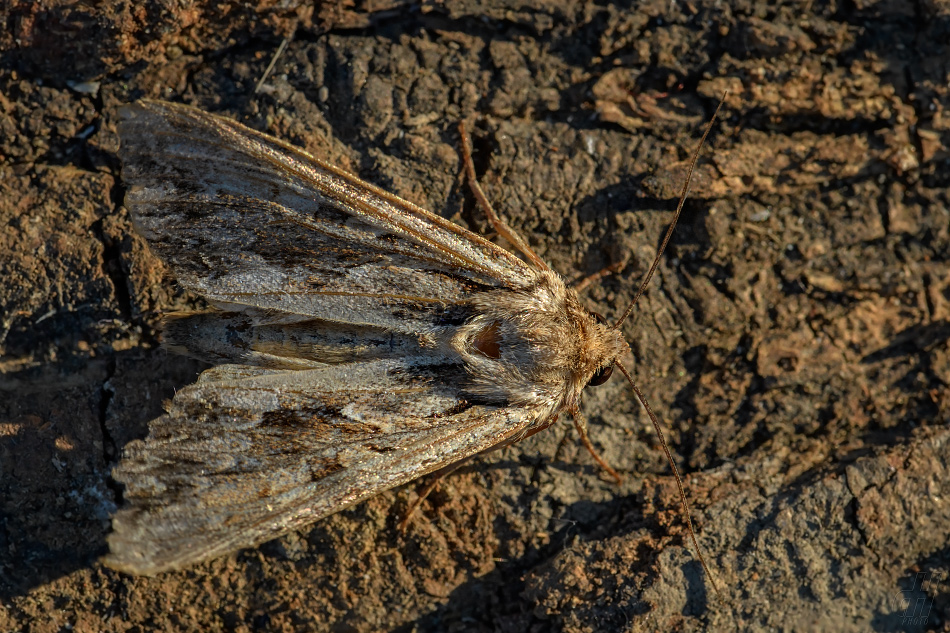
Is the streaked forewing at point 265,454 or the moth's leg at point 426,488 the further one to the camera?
the moth's leg at point 426,488

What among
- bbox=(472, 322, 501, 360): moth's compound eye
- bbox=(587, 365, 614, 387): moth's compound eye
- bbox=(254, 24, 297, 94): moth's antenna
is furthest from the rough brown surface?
bbox=(472, 322, 501, 360): moth's compound eye

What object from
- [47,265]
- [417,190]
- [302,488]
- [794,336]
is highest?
[417,190]

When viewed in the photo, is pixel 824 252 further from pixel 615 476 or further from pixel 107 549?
pixel 107 549

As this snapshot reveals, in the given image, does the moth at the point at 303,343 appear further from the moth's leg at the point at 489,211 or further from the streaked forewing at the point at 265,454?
the moth's leg at the point at 489,211

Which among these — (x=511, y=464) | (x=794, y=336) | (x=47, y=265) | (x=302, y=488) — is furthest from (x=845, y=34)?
(x=47, y=265)

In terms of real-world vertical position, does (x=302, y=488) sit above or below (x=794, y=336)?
below

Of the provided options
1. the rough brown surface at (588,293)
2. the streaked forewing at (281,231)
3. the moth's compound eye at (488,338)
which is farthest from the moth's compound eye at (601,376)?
the streaked forewing at (281,231)
